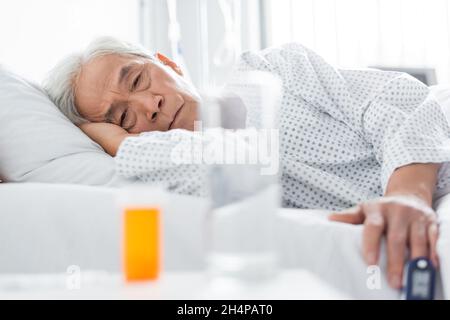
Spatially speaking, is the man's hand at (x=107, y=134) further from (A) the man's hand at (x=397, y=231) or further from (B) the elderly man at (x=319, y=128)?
(A) the man's hand at (x=397, y=231)

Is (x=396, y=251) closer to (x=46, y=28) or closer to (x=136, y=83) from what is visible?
(x=136, y=83)

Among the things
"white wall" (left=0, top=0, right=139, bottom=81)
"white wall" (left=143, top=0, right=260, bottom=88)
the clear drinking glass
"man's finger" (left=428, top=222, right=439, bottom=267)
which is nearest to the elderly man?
"man's finger" (left=428, top=222, right=439, bottom=267)

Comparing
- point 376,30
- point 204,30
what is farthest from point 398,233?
point 204,30

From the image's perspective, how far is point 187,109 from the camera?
1397 millimetres

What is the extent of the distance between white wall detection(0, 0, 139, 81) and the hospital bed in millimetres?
895

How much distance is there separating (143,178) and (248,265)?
60 cm

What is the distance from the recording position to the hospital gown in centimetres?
104

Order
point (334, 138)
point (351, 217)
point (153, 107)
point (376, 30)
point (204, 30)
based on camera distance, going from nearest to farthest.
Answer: point (351, 217)
point (334, 138)
point (153, 107)
point (376, 30)
point (204, 30)

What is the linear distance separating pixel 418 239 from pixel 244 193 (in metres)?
0.34

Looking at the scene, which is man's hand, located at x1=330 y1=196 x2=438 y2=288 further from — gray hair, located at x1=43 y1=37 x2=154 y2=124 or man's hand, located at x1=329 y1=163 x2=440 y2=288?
gray hair, located at x1=43 y1=37 x2=154 y2=124

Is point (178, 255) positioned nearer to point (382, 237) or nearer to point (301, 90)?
point (382, 237)

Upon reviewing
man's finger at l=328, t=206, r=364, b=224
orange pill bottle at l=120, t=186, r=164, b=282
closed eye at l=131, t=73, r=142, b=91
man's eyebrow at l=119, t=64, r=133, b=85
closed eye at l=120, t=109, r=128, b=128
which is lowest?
man's finger at l=328, t=206, r=364, b=224

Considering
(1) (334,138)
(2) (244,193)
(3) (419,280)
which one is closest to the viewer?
(2) (244,193)

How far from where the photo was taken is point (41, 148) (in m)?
1.26
